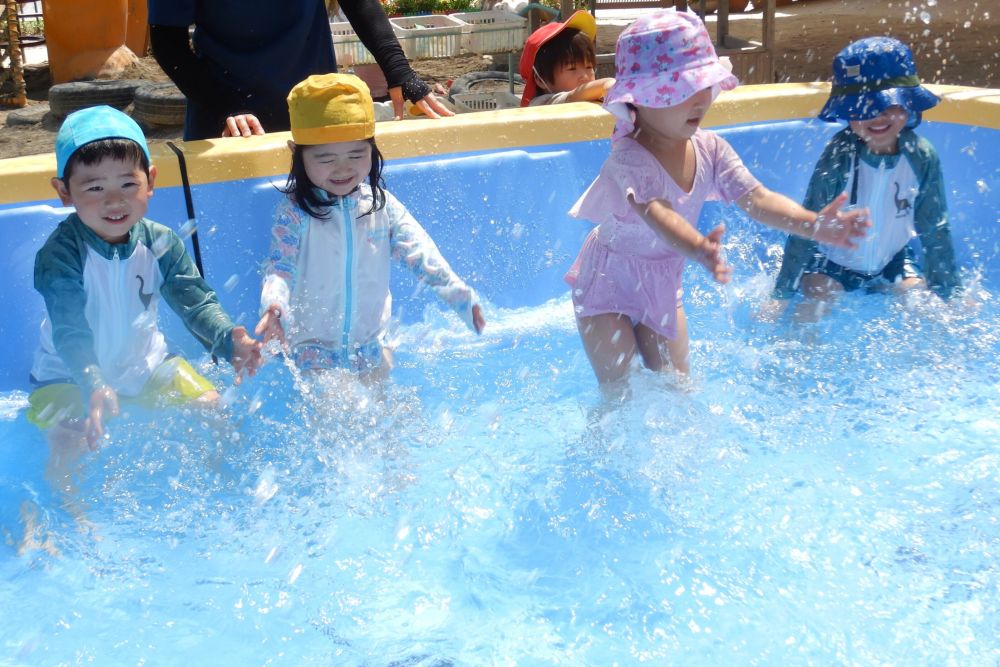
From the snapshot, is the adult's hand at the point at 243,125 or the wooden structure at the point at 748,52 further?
the wooden structure at the point at 748,52

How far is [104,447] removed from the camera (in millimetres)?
2615

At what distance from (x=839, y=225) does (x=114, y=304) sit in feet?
5.89

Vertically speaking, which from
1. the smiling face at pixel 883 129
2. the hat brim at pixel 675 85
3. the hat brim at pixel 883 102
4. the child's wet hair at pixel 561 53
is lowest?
the smiling face at pixel 883 129

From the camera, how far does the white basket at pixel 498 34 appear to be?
24.4 ft

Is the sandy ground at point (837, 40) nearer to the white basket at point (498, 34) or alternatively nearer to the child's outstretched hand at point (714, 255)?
the white basket at point (498, 34)

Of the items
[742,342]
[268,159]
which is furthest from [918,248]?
[268,159]

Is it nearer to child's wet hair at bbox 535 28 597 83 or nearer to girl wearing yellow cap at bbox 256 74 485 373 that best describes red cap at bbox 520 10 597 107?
child's wet hair at bbox 535 28 597 83

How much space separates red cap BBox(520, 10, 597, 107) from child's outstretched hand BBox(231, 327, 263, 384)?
6.54ft

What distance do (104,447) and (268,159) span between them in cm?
95

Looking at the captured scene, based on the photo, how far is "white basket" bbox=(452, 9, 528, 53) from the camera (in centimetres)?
743

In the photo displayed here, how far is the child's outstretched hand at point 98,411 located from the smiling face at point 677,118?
1.46m

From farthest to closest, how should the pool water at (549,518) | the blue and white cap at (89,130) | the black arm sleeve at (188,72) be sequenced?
the black arm sleeve at (188,72)
the blue and white cap at (89,130)
the pool water at (549,518)

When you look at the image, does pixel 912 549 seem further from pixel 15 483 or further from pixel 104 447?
pixel 15 483

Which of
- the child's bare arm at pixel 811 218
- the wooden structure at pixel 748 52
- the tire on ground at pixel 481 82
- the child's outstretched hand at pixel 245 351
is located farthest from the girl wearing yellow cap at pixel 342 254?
the wooden structure at pixel 748 52
